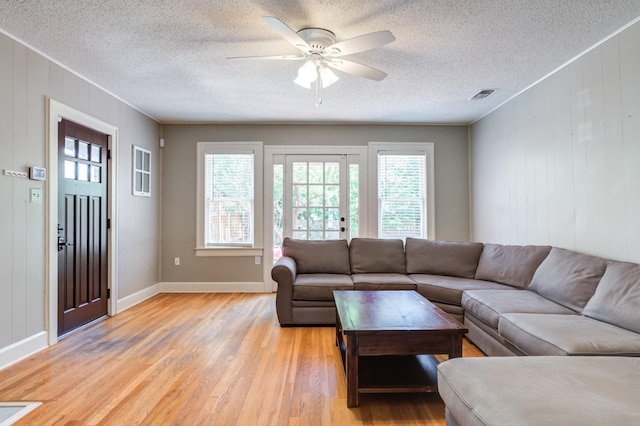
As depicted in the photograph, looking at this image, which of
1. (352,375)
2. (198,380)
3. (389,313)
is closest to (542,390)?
(352,375)

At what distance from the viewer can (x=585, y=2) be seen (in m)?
2.16

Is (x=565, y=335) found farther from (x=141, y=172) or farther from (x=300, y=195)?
(x=141, y=172)

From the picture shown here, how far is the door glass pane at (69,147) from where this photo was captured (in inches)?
126

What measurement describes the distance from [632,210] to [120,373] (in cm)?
395

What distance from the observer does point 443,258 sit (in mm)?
3953

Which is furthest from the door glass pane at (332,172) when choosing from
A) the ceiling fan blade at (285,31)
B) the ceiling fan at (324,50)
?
the ceiling fan blade at (285,31)

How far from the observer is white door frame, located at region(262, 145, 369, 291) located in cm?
498

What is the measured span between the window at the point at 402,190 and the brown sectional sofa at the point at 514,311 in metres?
0.85

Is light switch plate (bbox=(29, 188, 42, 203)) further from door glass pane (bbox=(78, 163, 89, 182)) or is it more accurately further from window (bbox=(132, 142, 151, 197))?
window (bbox=(132, 142, 151, 197))

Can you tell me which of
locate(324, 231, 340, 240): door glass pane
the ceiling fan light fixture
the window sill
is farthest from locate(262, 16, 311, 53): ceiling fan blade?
the window sill

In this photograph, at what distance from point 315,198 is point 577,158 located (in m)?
3.13

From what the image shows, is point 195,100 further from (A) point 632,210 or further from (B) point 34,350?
(A) point 632,210

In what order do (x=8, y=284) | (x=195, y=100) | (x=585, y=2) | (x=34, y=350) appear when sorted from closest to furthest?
(x=585, y=2), (x=8, y=284), (x=34, y=350), (x=195, y=100)

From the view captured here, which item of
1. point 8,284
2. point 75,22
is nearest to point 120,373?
point 8,284
